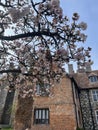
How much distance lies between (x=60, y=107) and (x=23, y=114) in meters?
4.46

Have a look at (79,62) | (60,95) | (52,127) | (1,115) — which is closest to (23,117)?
(52,127)

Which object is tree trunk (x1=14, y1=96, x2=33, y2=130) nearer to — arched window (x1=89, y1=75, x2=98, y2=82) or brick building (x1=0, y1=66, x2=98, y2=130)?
brick building (x1=0, y1=66, x2=98, y2=130)

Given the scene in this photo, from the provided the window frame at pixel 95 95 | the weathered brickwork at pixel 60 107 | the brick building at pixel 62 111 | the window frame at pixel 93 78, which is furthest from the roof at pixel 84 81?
the weathered brickwork at pixel 60 107

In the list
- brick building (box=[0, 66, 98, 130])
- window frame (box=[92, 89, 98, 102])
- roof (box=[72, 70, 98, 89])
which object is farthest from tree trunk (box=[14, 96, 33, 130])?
window frame (box=[92, 89, 98, 102])

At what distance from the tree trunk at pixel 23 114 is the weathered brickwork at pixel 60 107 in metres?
0.70

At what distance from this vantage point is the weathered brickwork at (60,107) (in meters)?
17.8

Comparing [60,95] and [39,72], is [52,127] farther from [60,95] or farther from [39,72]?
[39,72]

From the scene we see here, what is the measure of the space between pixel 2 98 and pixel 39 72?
22.8 m

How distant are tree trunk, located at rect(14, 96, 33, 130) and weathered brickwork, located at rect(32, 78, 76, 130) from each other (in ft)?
2.28

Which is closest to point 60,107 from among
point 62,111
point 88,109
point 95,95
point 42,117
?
point 62,111

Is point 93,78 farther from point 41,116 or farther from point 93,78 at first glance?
point 41,116

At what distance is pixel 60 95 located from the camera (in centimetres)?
1972

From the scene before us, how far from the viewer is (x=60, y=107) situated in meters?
18.8

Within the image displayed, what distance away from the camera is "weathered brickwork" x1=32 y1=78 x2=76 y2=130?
17.8m
